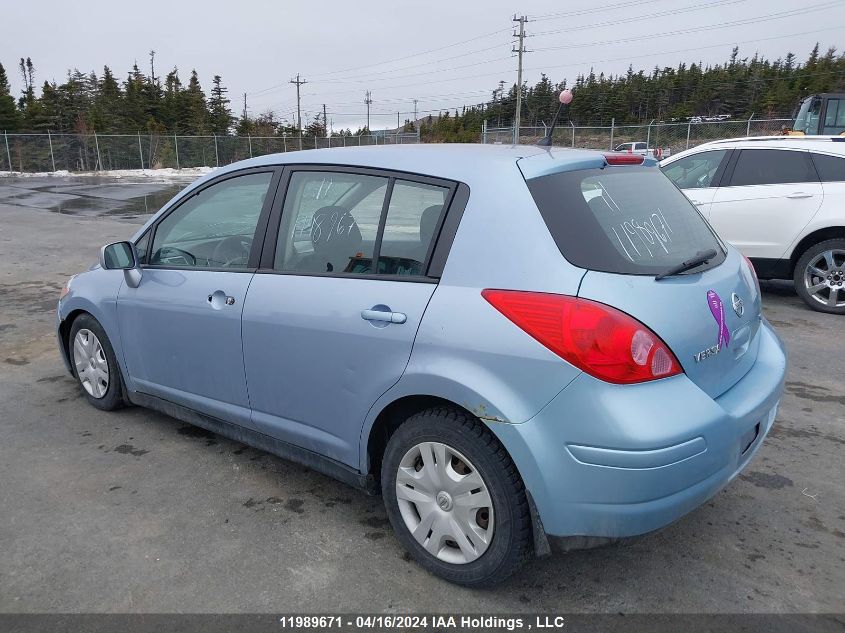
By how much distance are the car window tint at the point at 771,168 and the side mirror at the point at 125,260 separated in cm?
629

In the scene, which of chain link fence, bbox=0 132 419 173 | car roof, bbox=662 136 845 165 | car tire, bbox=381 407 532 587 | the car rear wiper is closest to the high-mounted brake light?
the car rear wiper

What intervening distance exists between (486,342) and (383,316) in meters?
0.48

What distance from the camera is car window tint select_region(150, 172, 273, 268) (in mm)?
3363

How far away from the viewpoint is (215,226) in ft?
12.1

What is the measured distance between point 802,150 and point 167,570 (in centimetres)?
714

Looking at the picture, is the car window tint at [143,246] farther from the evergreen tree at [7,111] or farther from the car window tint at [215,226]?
the evergreen tree at [7,111]

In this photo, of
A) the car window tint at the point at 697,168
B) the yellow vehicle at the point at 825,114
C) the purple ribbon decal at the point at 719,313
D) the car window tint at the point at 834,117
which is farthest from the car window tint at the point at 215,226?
the car window tint at the point at 834,117

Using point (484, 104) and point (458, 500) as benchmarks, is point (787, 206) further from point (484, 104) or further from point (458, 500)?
point (484, 104)

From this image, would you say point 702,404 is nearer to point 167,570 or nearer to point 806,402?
point 167,570

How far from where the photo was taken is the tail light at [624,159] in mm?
2884

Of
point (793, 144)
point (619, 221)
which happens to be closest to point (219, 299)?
point (619, 221)

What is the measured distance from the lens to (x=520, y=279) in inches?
91.9

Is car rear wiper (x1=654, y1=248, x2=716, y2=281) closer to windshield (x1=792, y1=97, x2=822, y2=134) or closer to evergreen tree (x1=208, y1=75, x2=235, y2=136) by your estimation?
windshield (x1=792, y1=97, x2=822, y2=134)

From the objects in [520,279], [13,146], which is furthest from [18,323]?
[13,146]
